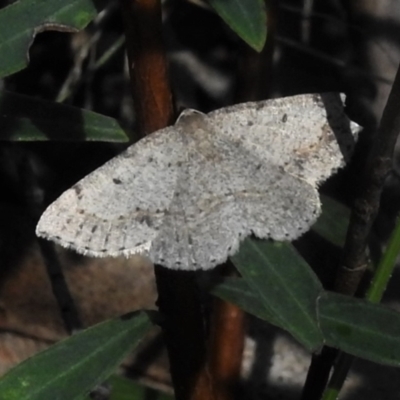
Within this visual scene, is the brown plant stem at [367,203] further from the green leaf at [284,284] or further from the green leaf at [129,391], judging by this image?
the green leaf at [129,391]

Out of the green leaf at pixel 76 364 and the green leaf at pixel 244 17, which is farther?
the green leaf at pixel 76 364

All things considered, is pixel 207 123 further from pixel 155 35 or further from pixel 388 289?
pixel 388 289

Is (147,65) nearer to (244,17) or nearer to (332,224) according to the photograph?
(244,17)

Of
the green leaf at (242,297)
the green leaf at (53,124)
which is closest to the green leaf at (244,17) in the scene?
the green leaf at (53,124)

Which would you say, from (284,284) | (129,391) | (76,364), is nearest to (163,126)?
(284,284)

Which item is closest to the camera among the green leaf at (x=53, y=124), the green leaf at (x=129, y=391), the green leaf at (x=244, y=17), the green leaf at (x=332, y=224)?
the green leaf at (x=244, y=17)

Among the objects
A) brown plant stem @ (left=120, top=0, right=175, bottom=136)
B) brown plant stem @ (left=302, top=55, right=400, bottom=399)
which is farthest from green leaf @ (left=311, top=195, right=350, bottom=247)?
brown plant stem @ (left=120, top=0, right=175, bottom=136)
